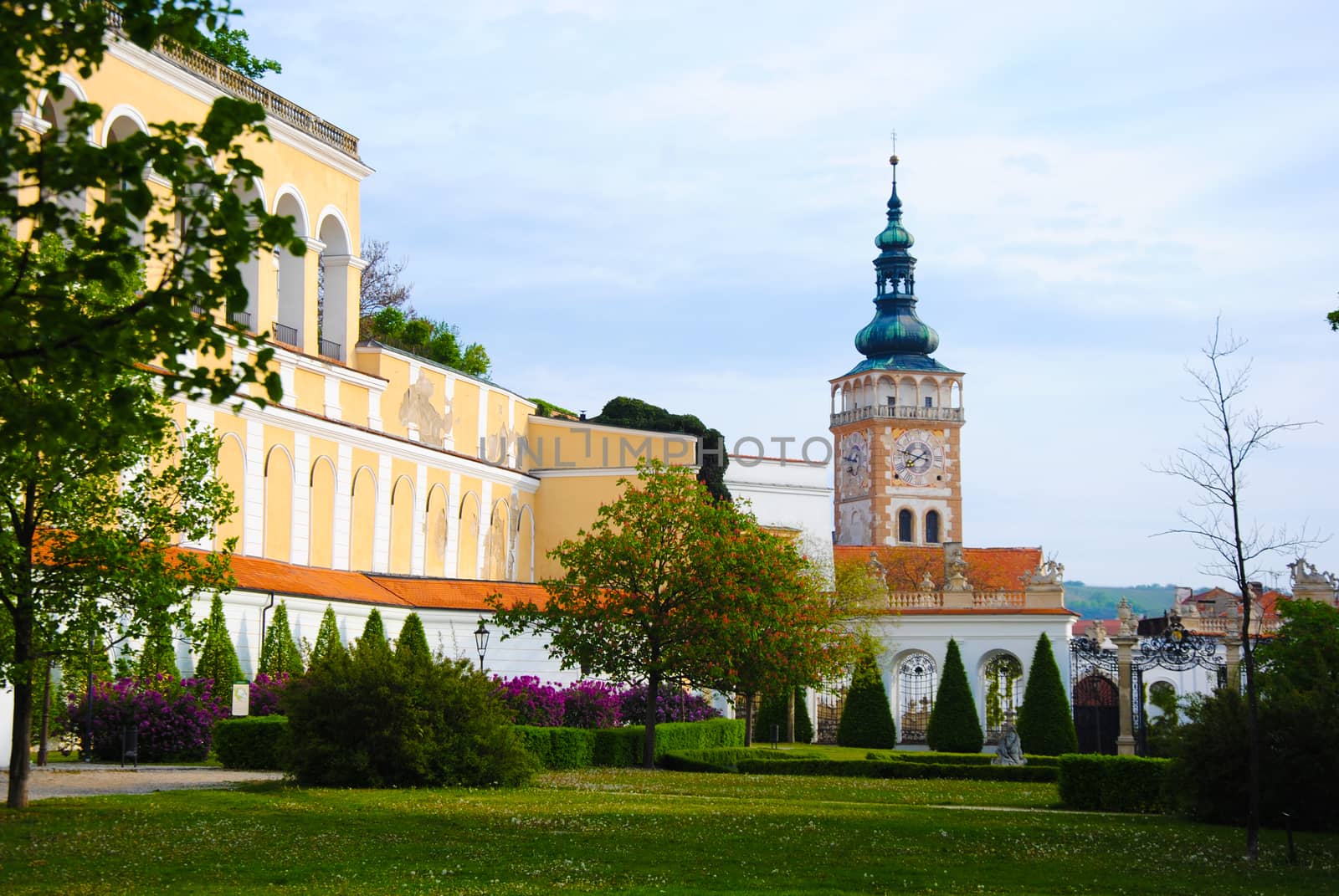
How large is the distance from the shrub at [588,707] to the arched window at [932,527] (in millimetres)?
85334

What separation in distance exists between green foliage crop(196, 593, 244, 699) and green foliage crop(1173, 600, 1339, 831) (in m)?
19.7

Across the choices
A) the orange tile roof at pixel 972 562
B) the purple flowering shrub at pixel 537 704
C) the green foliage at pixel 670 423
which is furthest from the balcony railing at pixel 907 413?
the purple flowering shrub at pixel 537 704

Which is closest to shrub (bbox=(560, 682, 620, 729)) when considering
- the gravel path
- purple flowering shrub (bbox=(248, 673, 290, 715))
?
purple flowering shrub (bbox=(248, 673, 290, 715))

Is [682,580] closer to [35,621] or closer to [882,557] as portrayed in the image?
[35,621]

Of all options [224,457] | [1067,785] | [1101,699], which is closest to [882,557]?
[1101,699]

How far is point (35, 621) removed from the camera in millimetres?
18578

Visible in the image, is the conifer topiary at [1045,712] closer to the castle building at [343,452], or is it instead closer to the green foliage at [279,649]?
the castle building at [343,452]

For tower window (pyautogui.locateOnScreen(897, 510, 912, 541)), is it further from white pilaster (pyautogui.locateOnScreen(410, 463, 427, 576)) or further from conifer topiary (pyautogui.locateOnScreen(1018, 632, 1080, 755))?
white pilaster (pyautogui.locateOnScreen(410, 463, 427, 576))

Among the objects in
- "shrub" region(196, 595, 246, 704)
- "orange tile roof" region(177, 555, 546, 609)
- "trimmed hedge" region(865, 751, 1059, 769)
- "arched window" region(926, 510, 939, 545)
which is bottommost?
"trimmed hedge" region(865, 751, 1059, 769)

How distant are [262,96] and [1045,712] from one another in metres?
30.0

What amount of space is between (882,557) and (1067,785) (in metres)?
73.4

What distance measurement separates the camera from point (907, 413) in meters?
121

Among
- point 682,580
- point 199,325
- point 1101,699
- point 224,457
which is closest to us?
point 199,325

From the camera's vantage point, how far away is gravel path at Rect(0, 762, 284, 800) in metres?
21.5
